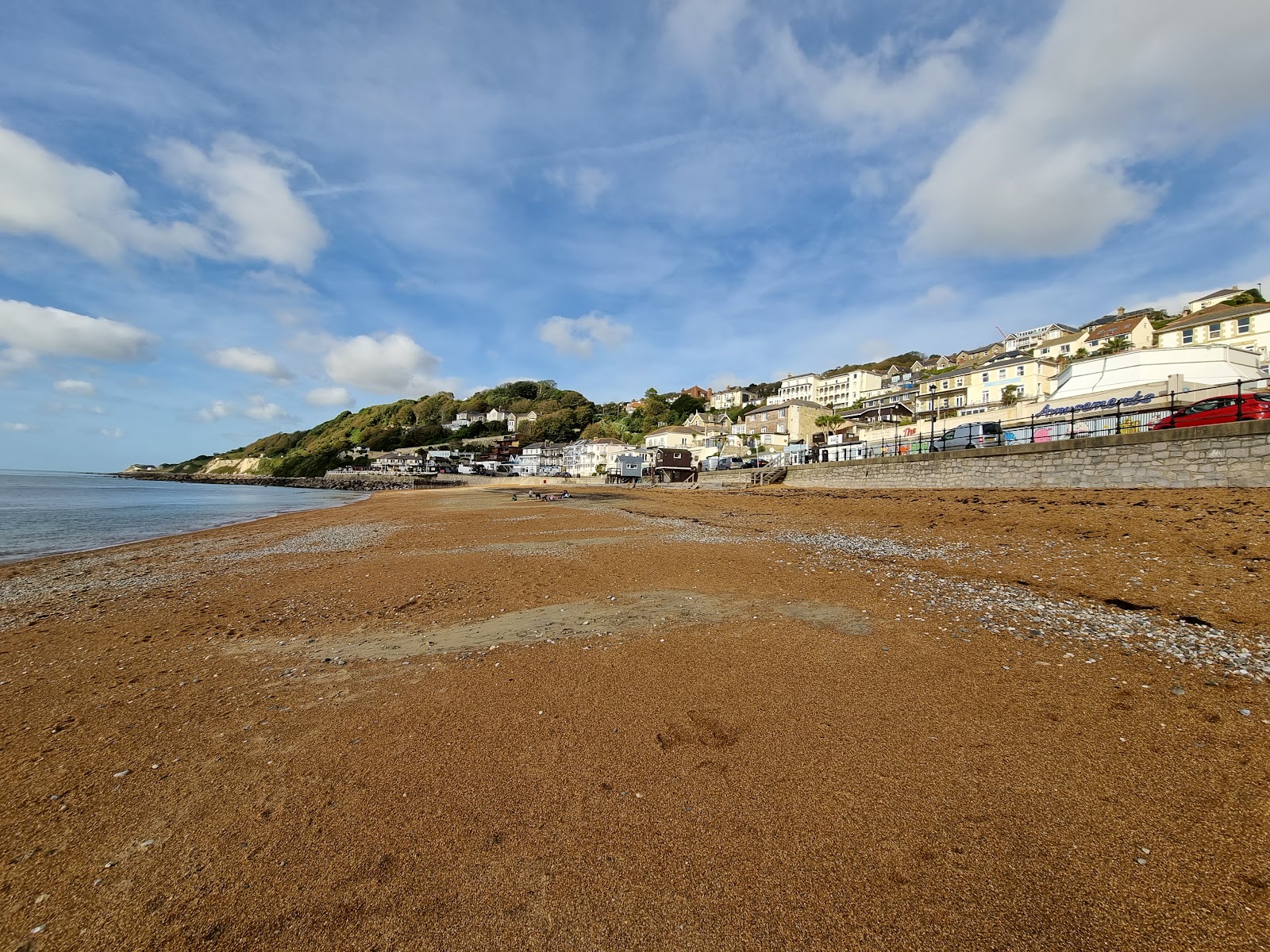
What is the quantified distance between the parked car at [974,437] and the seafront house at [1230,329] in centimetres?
2715

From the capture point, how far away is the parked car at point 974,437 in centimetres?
2602

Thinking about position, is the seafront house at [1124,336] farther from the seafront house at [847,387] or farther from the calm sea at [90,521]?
the calm sea at [90,521]

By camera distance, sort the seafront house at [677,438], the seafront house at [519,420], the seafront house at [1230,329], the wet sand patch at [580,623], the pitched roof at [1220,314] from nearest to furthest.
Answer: the wet sand patch at [580,623], the seafront house at [1230,329], the pitched roof at [1220,314], the seafront house at [677,438], the seafront house at [519,420]

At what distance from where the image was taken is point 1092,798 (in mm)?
3207

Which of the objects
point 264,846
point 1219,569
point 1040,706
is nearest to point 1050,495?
point 1219,569

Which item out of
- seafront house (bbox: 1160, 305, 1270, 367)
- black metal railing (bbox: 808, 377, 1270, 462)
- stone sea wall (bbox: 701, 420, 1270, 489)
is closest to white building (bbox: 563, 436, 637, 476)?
black metal railing (bbox: 808, 377, 1270, 462)

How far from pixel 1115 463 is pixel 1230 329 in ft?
160

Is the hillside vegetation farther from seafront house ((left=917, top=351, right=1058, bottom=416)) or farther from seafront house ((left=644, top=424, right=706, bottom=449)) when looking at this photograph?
seafront house ((left=917, top=351, right=1058, bottom=416))

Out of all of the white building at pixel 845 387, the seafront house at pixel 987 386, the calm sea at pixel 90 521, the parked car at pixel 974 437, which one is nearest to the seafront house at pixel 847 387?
the white building at pixel 845 387

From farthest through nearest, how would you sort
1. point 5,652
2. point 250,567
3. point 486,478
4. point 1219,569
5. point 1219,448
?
point 486,478 → point 1219,448 → point 250,567 → point 1219,569 → point 5,652

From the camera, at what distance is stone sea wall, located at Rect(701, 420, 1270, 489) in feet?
43.3

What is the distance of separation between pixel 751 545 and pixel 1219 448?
13.4 metres

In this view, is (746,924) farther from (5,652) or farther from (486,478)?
(486,478)

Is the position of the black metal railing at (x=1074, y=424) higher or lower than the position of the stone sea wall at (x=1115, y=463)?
higher
